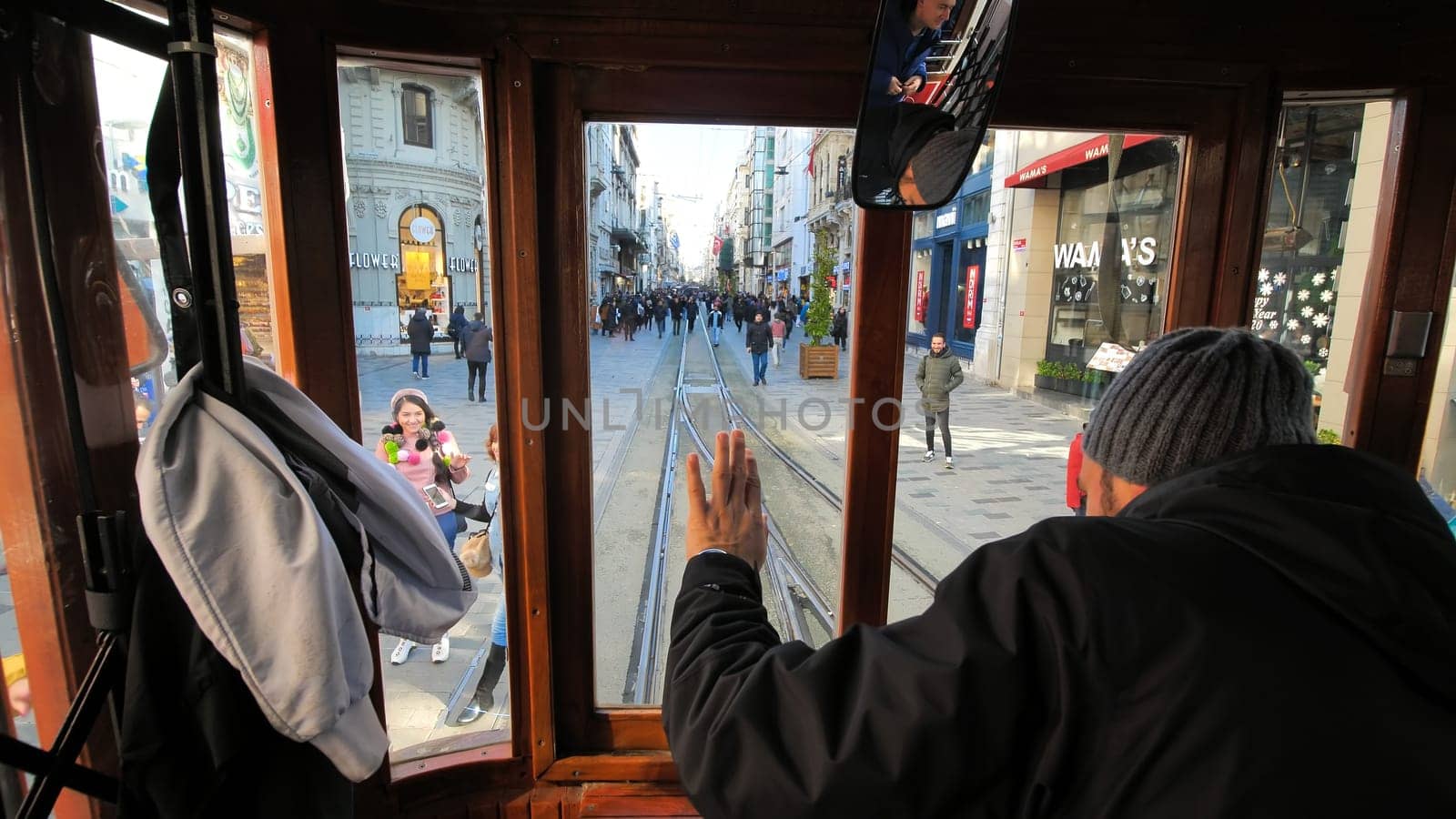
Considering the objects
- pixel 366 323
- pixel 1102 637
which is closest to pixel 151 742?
pixel 366 323

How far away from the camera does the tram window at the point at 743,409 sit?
2375mm

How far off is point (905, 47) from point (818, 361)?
1.80 m

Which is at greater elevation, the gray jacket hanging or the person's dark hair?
the person's dark hair

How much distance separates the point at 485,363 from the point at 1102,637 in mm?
1936

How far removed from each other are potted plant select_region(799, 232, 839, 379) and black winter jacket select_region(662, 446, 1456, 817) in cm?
222

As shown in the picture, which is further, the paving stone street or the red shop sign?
the red shop sign

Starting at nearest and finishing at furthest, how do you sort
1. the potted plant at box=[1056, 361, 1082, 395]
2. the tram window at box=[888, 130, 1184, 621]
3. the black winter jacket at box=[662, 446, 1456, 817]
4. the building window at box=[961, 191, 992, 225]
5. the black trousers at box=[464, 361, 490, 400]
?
the black winter jacket at box=[662, 446, 1456, 817], the black trousers at box=[464, 361, 490, 400], the tram window at box=[888, 130, 1184, 621], the potted plant at box=[1056, 361, 1082, 395], the building window at box=[961, 191, 992, 225]

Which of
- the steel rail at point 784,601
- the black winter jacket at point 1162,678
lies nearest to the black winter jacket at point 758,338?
the steel rail at point 784,601

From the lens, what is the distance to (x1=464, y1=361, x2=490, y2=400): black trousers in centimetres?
224

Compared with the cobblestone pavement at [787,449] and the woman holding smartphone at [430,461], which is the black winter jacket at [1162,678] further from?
the woman holding smartphone at [430,461]

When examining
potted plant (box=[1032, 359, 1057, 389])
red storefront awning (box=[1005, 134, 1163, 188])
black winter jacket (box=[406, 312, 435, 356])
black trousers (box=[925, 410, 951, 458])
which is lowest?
black trousers (box=[925, 410, 951, 458])

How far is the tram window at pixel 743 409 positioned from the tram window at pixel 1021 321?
48cm

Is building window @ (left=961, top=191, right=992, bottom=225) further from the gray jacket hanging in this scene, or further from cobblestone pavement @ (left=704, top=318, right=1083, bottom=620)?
the gray jacket hanging

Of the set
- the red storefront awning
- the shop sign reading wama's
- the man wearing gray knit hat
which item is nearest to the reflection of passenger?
the man wearing gray knit hat
